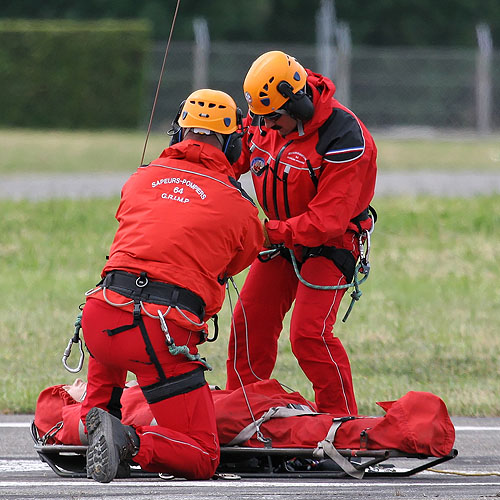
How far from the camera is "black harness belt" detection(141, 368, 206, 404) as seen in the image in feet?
18.4

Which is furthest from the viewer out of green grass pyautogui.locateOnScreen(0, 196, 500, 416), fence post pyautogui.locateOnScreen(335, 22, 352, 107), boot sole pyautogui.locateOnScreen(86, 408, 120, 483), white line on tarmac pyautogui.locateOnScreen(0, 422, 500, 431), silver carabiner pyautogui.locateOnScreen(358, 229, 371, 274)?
fence post pyautogui.locateOnScreen(335, 22, 352, 107)

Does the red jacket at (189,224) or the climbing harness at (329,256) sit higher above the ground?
the red jacket at (189,224)

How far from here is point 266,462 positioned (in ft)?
20.6

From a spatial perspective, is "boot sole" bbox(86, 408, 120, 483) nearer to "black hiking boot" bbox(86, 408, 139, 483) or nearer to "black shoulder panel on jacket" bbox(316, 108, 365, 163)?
"black hiking boot" bbox(86, 408, 139, 483)

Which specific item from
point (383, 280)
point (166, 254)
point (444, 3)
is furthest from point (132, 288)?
point (444, 3)

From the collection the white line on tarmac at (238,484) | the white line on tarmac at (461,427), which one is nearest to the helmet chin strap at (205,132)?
the white line on tarmac at (238,484)

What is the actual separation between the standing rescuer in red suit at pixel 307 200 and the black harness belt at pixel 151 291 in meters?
0.81

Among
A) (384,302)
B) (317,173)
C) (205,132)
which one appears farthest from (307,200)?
(384,302)

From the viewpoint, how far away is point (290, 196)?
641 cm

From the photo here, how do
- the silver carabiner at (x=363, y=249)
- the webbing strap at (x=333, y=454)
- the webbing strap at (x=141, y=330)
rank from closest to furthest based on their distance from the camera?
1. the webbing strap at (x=141, y=330)
2. the webbing strap at (x=333, y=454)
3. the silver carabiner at (x=363, y=249)

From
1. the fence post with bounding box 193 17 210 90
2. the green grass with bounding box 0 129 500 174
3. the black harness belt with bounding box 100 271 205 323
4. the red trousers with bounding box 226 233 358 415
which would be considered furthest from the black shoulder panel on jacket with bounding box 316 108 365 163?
the fence post with bounding box 193 17 210 90

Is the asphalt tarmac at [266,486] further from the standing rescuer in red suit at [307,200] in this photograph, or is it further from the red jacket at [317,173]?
the red jacket at [317,173]

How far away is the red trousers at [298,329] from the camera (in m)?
6.41

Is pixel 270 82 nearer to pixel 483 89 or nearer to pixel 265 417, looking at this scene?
pixel 265 417
